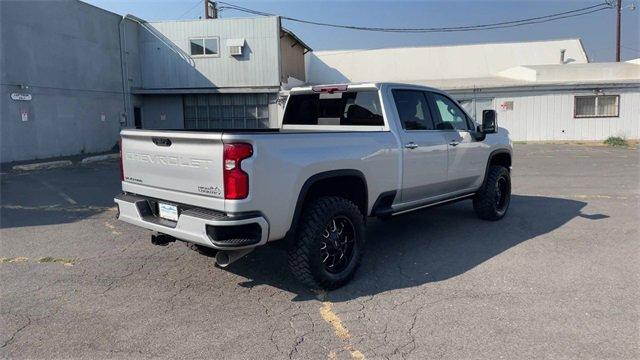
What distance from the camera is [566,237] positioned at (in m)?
6.34

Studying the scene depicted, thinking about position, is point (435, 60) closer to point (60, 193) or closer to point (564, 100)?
point (564, 100)

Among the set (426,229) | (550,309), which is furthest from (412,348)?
(426,229)

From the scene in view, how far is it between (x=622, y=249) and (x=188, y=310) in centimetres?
494

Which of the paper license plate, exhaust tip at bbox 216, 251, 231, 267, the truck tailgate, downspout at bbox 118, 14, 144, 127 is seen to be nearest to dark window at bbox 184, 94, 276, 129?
downspout at bbox 118, 14, 144, 127

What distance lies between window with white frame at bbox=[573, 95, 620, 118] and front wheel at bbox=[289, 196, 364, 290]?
2272cm

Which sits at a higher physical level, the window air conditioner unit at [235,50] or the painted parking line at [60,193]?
the window air conditioner unit at [235,50]

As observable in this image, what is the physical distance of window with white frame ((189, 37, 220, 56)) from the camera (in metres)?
24.0

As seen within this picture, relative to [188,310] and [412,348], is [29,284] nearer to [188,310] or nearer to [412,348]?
[188,310]

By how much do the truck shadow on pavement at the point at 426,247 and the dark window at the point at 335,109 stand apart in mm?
1459

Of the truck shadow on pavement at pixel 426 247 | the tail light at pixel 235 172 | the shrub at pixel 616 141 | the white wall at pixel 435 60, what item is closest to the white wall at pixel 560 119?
the shrub at pixel 616 141

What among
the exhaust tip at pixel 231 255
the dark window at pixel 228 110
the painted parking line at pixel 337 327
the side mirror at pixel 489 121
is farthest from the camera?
the dark window at pixel 228 110

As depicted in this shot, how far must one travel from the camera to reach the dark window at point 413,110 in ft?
18.1

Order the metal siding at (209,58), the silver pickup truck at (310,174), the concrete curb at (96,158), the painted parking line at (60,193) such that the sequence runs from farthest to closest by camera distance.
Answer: the metal siding at (209,58) < the concrete curb at (96,158) < the painted parking line at (60,193) < the silver pickup truck at (310,174)

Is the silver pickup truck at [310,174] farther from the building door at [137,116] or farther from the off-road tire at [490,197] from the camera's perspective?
the building door at [137,116]
